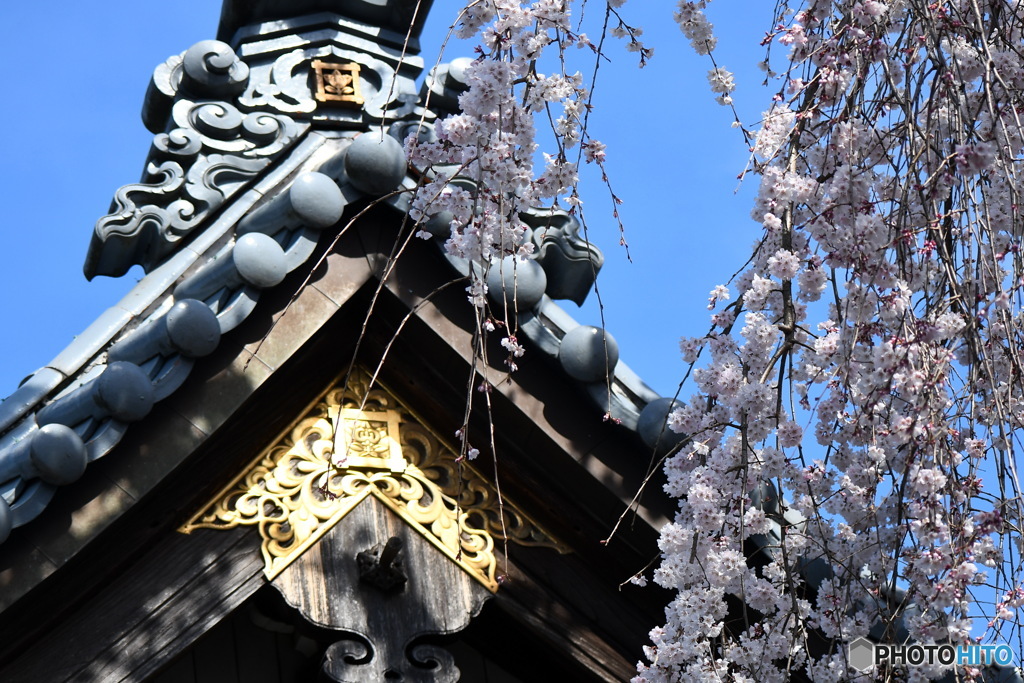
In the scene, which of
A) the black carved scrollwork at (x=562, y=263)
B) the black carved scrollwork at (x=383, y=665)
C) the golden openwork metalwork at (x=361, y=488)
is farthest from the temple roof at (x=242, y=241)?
the black carved scrollwork at (x=383, y=665)

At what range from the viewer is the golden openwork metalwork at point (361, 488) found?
4.30 metres

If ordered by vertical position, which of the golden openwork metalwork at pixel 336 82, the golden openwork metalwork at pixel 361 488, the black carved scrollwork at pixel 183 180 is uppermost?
the golden openwork metalwork at pixel 336 82

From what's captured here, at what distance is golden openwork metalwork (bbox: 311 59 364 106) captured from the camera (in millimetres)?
5152

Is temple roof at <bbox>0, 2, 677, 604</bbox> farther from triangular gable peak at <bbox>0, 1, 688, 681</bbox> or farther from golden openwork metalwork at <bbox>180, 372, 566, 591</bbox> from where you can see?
golden openwork metalwork at <bbox>180, 372, 566, 591</bbox>

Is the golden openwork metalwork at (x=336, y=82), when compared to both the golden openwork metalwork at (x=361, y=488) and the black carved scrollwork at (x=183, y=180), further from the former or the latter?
the golden openwork metalwork at (x=361, y=488)

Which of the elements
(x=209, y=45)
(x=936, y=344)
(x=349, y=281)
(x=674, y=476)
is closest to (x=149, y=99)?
(x=209, y=45)

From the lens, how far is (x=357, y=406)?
461 cm

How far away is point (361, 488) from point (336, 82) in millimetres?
1471

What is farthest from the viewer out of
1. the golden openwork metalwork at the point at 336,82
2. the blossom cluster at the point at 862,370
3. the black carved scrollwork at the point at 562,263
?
the golden openwork metalwork at the point at 336,82

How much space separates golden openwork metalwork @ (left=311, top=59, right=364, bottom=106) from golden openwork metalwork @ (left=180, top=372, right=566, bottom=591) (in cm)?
98

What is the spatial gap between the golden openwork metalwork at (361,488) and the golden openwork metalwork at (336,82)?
98cm

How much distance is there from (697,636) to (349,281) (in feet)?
4.85

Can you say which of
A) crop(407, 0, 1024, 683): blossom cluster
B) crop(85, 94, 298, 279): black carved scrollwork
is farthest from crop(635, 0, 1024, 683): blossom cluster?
crop(85, 94, 298, 279): black carved scrollwork

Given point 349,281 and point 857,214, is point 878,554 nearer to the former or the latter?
point 857,214
